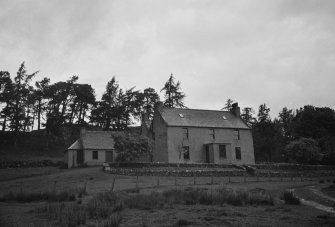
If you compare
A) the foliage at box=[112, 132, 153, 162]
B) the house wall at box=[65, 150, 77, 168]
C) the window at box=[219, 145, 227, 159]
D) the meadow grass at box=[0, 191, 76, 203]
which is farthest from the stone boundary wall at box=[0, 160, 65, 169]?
the meadow grass at box=[0, 191, 76, 203]

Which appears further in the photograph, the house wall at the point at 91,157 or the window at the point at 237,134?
the window at the point at 237,134

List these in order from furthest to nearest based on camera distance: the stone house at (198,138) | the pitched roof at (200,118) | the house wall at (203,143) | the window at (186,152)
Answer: the pitched roof at (200,118) < the window at (186,152) < the stone house at (198,138) < the house wall at (203,143)

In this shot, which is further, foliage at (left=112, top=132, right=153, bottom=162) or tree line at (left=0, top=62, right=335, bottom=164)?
tree line at (left=0, top=62, right=335, bottom=164)

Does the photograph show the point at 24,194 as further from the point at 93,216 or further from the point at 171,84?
the point at 171,84

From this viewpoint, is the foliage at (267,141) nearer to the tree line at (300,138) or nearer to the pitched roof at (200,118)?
the tree line at (300,138)

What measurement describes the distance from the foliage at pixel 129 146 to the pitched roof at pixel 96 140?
1107 centimetres

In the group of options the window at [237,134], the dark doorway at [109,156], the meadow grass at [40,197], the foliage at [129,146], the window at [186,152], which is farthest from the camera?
the window at [237,134]

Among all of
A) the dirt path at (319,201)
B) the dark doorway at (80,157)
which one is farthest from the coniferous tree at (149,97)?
the dirt path at (319,201)

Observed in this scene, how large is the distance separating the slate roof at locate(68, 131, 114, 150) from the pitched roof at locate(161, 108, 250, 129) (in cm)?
1055

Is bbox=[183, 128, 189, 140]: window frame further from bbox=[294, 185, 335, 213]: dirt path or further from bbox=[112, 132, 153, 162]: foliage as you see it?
bbox=[294, 185, 335, 213]: dirt path

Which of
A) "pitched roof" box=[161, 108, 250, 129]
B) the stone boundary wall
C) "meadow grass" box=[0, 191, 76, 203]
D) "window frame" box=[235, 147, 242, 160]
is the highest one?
"pitched roof" box=[161, 108, 250, 129]

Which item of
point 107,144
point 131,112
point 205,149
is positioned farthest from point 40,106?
point 205,149

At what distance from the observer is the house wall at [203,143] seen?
2023 inches

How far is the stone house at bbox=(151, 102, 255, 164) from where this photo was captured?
51625mm
